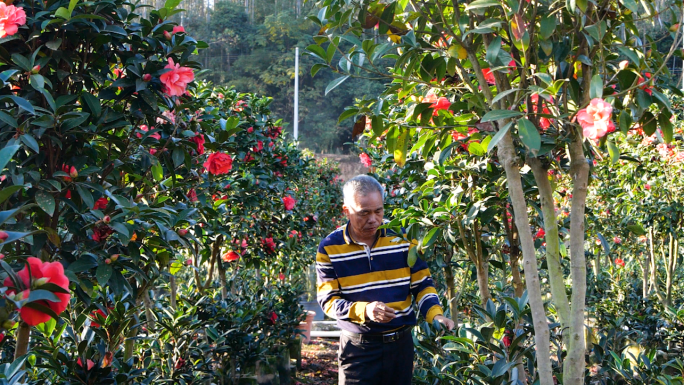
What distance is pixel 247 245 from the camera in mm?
4852

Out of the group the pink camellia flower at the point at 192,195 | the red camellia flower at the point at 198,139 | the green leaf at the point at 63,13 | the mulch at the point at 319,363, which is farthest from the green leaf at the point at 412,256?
the mulch at the point at 319,363

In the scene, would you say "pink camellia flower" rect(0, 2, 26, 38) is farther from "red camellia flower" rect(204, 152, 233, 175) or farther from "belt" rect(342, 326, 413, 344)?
"belt" rect(342, 326, 413, 344)

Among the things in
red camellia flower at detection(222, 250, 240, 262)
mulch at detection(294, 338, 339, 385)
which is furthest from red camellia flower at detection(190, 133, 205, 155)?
mulch at detection(294, 338, 339, 385)

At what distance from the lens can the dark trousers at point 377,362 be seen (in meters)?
2.29

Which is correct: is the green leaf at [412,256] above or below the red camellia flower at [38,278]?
above

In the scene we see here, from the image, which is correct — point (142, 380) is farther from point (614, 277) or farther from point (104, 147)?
point (614, 277)

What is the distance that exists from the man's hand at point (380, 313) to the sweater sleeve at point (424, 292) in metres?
0.29

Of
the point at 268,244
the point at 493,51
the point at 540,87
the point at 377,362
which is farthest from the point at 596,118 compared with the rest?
the point at 268,244

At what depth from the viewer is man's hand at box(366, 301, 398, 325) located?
2.03 meters

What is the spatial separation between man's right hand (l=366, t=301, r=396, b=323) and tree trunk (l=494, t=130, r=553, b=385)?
0.62m

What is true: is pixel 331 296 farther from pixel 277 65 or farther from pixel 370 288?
pixel 277 65

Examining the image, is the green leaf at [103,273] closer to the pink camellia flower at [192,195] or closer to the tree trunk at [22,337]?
the tree trunk at [22,337]

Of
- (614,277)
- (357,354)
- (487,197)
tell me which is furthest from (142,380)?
(614,277)

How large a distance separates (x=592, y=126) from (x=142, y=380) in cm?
203
